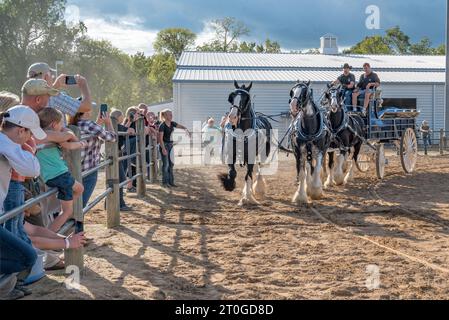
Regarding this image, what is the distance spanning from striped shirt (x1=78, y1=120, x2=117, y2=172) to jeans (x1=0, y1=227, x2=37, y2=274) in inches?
86.9

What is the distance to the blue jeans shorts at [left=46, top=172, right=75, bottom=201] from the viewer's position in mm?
4758

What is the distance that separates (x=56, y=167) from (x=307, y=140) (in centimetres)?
589

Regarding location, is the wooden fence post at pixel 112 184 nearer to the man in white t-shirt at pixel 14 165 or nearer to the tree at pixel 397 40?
the man in white t-shirt at pixel 14 165

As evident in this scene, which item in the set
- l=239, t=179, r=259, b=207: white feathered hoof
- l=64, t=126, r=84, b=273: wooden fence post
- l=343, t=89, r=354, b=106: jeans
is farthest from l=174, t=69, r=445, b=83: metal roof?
l=64, t=126, r=84, b=273: wooden fence post

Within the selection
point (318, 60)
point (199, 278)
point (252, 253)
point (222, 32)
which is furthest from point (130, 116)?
point (222, 32)

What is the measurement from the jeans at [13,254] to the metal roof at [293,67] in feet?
79.4

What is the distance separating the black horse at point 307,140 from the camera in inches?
375

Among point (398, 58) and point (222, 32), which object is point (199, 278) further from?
point (222, 32)

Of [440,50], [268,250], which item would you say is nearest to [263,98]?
[268,250]

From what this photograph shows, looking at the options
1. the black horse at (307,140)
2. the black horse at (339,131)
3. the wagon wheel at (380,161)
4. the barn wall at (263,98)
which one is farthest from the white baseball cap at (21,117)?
the barn wall at (263,98)

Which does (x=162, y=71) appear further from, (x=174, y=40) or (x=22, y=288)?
(x=22, y=288)

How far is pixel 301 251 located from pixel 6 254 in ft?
10.3

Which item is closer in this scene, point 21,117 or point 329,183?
point 21,117

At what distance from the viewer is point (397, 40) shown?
71.3 metres
